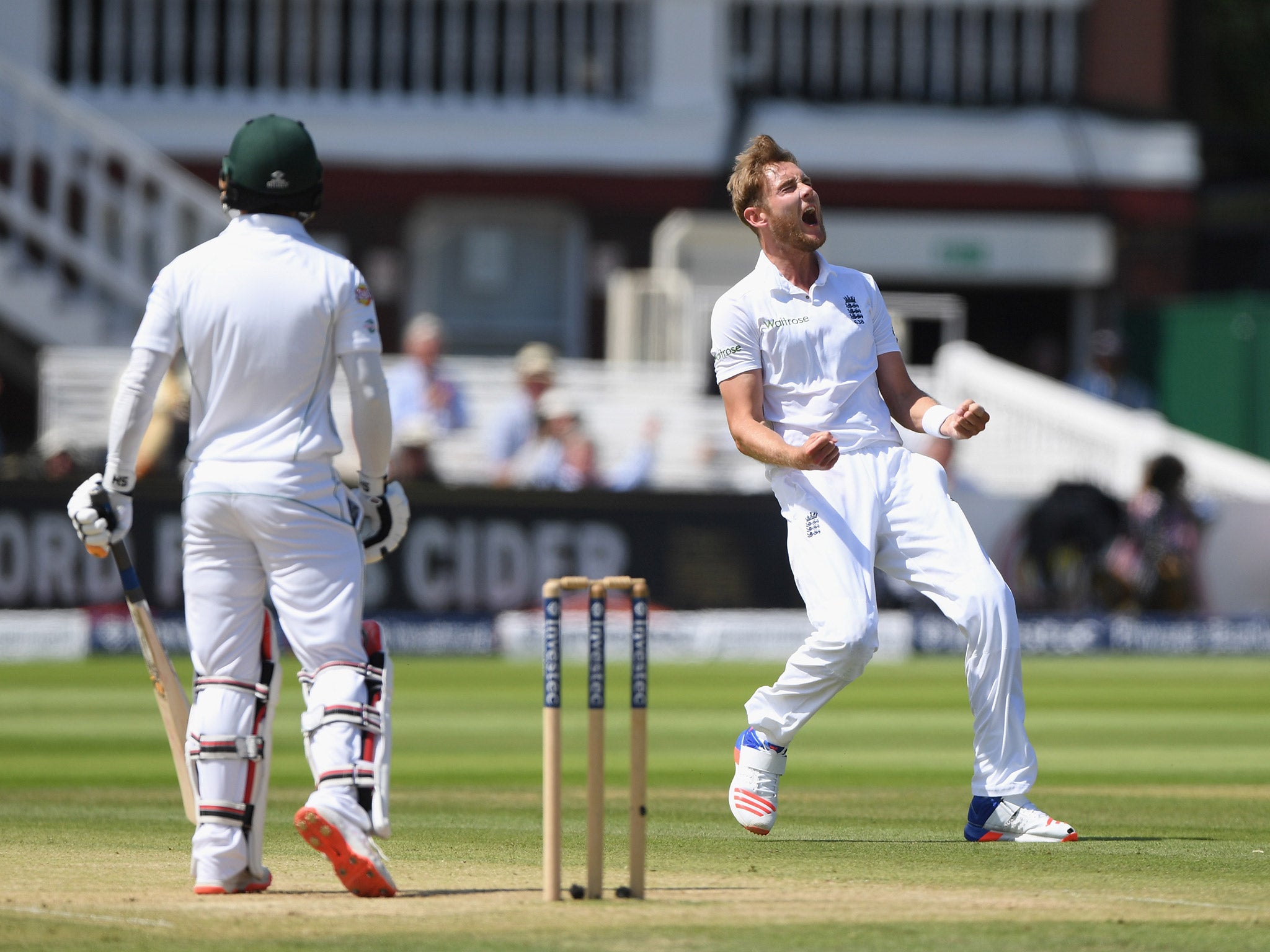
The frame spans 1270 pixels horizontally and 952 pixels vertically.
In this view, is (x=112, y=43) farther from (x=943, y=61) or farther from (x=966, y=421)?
(x=966, y=421)

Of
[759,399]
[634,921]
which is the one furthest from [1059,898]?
[759,399]

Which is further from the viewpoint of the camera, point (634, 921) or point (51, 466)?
point (51, 466)

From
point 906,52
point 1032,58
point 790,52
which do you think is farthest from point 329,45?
point 1032,58

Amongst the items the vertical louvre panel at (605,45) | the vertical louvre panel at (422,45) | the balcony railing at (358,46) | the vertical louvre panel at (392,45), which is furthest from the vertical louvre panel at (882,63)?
the vertical louvre panel at (392,45)

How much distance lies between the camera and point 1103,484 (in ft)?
55.5

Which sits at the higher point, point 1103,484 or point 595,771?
point 595,771

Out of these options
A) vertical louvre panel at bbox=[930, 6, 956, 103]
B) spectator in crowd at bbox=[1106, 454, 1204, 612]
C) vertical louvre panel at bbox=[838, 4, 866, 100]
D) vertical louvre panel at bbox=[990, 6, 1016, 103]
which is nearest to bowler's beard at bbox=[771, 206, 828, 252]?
spectator in crowd at bbox=[1106, 454, 1204, 612]

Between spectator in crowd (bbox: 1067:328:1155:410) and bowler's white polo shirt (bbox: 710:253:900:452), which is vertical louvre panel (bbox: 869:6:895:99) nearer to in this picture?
spectator in crowd (bbox: 1067:328:1155:410)

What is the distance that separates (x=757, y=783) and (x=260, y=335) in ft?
6.32

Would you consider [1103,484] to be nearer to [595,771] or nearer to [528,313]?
[528,313]

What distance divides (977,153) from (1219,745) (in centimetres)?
1356

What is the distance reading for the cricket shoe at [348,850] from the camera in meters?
4.64

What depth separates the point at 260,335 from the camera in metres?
4.91

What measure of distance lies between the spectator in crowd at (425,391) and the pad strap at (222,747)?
35.0 feet
